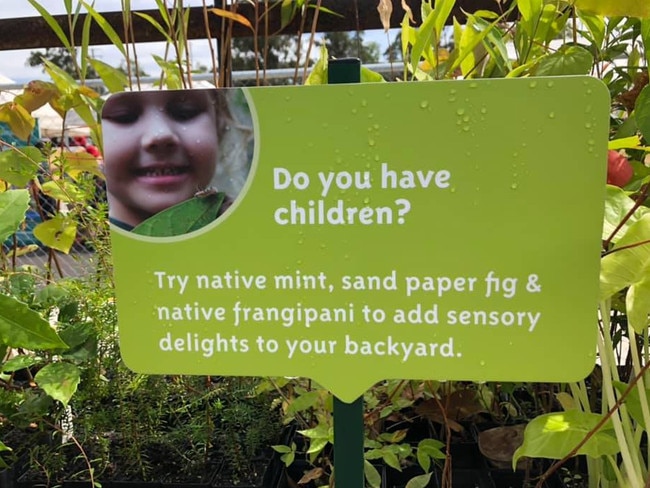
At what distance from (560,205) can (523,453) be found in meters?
0.26

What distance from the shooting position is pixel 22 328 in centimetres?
68

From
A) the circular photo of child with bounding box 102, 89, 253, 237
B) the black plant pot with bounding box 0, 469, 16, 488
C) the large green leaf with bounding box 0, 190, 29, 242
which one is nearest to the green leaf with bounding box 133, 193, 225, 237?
the circular photo of child with bounding box 102, 89, 253, 237

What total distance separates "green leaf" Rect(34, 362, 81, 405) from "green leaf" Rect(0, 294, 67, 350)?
142 mm

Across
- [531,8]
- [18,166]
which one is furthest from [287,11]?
[18,166]

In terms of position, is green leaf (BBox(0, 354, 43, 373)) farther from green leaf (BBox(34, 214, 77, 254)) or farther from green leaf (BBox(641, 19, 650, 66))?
green leaf (BBox(641, 19, 650, 66))

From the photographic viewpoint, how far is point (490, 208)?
0.58 meters

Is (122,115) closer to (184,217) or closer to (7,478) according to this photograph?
(184,217)

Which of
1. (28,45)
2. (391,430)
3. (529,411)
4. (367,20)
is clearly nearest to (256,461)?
(391,430)

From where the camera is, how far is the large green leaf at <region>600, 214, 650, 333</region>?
58 cm

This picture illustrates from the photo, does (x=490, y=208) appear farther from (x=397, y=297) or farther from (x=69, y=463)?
(x=69, y=463)

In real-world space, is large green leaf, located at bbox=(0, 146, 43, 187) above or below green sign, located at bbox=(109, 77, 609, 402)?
above

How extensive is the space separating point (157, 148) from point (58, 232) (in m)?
0.55

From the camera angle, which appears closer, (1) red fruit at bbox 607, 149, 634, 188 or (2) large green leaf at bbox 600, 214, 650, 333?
(2) large green leaf at bbox 600, 214, 650, 333

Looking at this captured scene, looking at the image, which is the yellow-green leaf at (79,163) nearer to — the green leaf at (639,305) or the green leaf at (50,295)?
the green leaf at (50,295)
